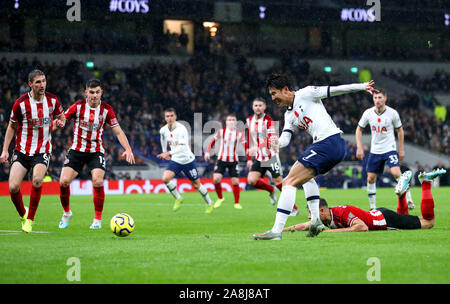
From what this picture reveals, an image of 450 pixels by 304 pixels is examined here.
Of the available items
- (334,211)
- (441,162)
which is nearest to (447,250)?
(334,211)

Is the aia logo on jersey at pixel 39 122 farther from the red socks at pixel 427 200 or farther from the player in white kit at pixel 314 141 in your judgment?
the red socks at pixel 427 200

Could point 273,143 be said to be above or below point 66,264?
above

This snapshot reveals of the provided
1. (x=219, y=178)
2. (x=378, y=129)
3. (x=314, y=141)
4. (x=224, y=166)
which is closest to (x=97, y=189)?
(x=314, y=141)

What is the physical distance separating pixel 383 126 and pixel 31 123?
25.0ft

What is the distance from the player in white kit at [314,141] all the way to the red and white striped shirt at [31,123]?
3811mm

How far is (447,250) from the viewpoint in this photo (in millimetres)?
7773

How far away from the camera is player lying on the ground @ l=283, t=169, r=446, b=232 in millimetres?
10125

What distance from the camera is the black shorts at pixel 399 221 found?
10.5 m

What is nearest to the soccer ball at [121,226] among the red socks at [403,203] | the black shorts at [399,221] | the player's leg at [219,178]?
the black shorts at [399,221]

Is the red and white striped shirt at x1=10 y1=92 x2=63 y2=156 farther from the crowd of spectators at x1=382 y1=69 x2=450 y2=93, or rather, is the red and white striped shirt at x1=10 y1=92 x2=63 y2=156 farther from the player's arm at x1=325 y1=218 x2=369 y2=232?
the crowd of spectators at x1=382 y1=69 x2=450 y2=93

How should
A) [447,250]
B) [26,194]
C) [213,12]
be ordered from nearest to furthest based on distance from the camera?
[447,250] < [26,194] < [213,12]

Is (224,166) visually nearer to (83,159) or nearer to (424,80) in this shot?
(83,159)

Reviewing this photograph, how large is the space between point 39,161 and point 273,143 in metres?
3.84
